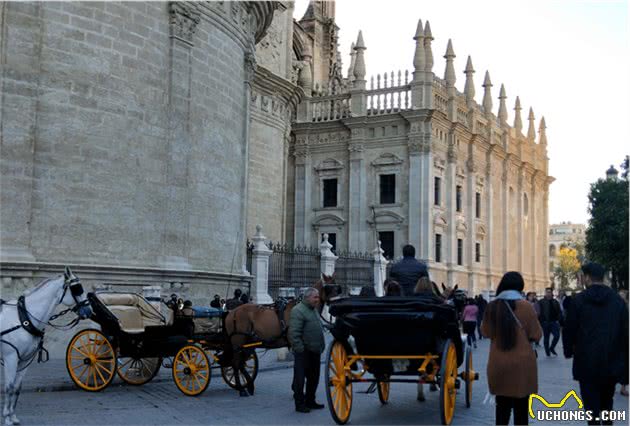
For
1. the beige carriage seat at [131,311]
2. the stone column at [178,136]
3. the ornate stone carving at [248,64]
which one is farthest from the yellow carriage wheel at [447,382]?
the ornate stone carving at [248,64]

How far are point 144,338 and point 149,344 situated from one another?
112 millimetres

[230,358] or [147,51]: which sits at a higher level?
[147,51]

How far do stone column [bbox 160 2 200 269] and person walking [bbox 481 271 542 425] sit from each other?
10.9 meters

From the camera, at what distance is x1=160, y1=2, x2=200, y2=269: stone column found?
55.4ft

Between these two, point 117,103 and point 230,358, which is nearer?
point 230,358

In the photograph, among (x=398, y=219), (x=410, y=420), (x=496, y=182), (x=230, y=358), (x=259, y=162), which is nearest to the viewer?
(x=410, y=420)

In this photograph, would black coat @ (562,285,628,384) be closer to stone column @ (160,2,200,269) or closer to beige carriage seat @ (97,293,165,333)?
beige carriage seat @ (97,293,165,333)

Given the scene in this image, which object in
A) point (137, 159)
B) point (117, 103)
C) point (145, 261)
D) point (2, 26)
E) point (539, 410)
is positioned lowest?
point (539, 410)

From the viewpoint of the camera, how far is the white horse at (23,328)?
27.2 ft

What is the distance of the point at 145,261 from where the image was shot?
1623cm

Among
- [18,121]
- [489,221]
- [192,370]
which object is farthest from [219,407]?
[489,221]

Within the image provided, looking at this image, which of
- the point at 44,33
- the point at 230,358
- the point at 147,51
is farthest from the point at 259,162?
the point at 230,358

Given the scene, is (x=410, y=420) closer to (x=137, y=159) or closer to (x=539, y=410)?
(x=539, y=410)

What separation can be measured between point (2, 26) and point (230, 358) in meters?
8.09
